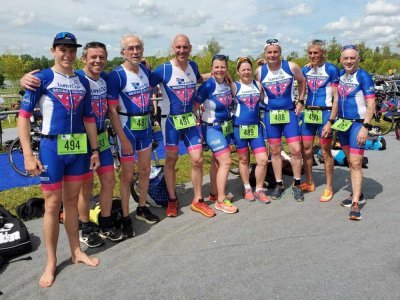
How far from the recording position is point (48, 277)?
2.82 metres

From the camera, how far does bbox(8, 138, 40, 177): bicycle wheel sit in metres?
6.62

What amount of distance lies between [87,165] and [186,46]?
1755 mm

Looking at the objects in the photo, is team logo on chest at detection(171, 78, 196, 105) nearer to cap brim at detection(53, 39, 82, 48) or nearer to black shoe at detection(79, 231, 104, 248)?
cap brim at detection(53, 39, 82, 48)

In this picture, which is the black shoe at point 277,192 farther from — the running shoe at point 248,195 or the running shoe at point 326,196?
the running shoe at point 326,196

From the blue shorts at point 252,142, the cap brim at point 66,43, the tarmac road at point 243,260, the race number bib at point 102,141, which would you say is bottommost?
the tarmac road at point 243,260

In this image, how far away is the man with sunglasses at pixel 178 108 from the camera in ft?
12.9

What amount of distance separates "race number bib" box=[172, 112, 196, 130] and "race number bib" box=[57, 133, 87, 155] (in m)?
1.38

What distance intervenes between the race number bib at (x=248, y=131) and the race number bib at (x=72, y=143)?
7.13 feet

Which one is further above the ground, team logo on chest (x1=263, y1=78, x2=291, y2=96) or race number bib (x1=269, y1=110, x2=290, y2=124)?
team logo on chest (x1=263, y1=78, x2=291, y2=96)

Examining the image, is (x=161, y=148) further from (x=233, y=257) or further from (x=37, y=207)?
(x=233, y=257)

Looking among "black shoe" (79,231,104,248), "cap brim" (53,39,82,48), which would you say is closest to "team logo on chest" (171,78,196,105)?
"cap brim" (53,39,82,48)

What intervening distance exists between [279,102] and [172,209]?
1.90 m

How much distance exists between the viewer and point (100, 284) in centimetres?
279

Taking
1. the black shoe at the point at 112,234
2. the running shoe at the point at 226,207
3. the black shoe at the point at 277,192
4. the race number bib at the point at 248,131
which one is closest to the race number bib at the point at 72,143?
the black shoe at the point at 112,234
